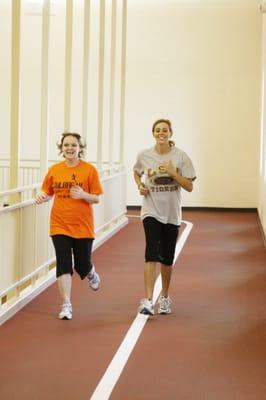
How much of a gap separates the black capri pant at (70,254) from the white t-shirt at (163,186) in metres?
0.62

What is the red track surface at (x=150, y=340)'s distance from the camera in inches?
200

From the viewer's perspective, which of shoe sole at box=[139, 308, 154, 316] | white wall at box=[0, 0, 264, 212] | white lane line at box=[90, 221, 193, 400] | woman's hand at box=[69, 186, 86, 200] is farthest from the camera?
white wall at box=[0, 0, 264, 212]

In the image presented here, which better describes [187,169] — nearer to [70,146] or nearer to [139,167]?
[139,167]

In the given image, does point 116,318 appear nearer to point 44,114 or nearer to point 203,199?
point 44,114

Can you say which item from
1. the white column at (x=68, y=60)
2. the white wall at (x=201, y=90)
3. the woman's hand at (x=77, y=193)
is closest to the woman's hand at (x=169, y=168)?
the woman's hand at (x=77, y=193)

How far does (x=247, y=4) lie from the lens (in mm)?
18109

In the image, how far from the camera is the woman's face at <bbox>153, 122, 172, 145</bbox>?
7102mm

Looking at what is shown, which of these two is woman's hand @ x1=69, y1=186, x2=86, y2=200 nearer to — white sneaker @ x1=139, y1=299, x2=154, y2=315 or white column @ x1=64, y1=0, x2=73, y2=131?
white sneaker @ x1=139, y1=299, x2=154, y2=315

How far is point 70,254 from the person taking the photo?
23.1 feet

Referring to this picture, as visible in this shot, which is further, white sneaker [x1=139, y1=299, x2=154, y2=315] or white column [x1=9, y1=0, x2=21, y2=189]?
white column [x1=9, y1=0, x2=21, y2=189]

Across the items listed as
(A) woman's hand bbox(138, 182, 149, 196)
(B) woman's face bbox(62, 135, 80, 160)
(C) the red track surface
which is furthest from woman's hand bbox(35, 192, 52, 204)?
(C) the red track surface

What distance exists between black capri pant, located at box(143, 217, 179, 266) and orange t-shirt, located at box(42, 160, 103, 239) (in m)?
0.54

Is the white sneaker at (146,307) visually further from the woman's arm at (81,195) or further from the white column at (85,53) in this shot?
the white column at (85,53)

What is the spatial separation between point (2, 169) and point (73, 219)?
27.0 ft
